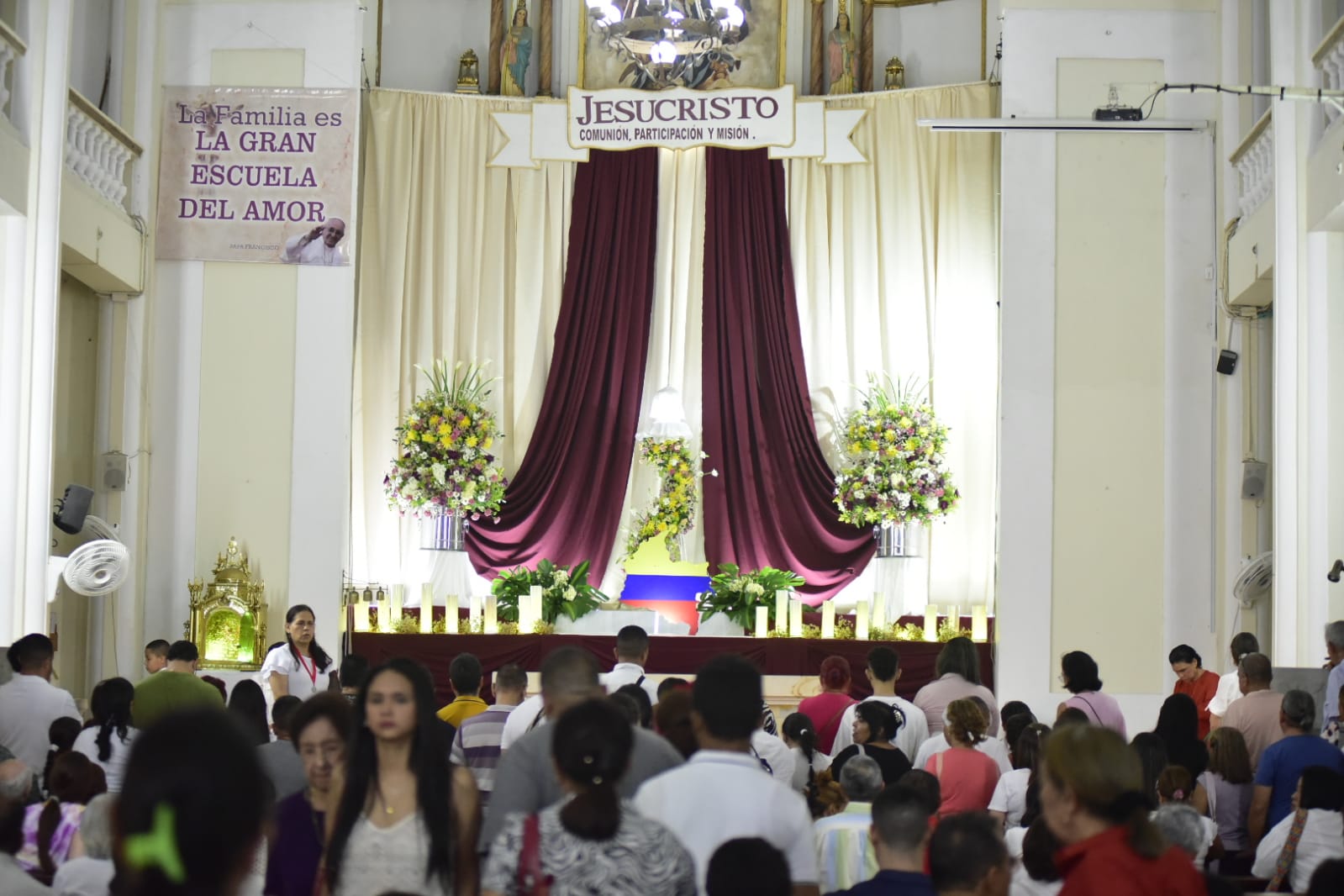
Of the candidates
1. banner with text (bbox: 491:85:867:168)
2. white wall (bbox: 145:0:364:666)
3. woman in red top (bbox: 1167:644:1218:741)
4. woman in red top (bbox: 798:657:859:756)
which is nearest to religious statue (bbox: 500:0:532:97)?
banner with text (bbox: 491:85:867:168)

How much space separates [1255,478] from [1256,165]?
2.29 meters

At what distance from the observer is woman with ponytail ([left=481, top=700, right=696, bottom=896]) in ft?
11.8

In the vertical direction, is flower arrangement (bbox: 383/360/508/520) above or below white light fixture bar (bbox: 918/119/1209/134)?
below

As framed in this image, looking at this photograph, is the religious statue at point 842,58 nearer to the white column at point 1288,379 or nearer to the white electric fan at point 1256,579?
the white column at point 1288,379

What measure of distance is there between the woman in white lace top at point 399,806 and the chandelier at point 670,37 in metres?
11.0

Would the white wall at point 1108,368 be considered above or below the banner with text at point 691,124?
below

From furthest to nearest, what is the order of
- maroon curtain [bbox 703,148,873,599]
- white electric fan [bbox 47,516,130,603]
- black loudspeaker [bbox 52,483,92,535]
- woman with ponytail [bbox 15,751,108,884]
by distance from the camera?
maroon curtain [bbox 703,148,873,599], black loudspeaker [bbox 52,483,92,535], white electric fan [bbox 47,516,130,603], woman with ponytail [bbox 15,751,108,884]

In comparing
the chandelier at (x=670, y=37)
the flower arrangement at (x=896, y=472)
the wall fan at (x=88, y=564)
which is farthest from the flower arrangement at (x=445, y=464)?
the chandelier at (x=670, y=37)

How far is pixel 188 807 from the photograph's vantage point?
232 centimetres

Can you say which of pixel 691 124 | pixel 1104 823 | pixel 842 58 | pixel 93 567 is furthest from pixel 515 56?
pixel 1104 823

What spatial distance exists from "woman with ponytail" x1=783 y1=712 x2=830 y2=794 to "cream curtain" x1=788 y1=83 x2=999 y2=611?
7.56 meters

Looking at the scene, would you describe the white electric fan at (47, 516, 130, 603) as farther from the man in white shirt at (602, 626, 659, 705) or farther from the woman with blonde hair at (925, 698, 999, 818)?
the woman with blonde hair at (925, 698, 999, 818)

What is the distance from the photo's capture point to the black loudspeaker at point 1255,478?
12422 mm

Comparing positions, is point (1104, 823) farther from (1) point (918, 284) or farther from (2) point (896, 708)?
(1) point (918, 284)
